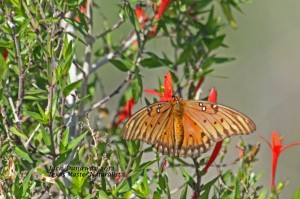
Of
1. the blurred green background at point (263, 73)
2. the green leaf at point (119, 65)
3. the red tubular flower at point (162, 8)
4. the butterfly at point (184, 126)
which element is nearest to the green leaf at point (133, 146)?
the butterfly at point (184, 126)

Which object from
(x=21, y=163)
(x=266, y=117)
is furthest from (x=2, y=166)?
(x=266, y=117)

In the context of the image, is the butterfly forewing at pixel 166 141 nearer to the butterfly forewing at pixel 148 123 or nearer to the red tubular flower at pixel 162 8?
the butterfly forewing at pixel 148 123

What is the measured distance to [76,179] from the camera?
1891mm

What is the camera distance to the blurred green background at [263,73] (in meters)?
7.97

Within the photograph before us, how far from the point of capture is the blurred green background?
7969mm

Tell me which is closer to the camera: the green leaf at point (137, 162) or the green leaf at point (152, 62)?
the green leaf at point (137, 162)

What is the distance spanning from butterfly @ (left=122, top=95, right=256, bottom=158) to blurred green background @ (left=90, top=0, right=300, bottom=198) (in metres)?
5.36

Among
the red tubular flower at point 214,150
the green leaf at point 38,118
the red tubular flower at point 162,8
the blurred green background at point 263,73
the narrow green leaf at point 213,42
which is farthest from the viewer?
the blurred green background at point 263,73

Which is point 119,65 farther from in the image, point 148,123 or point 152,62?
point 148,123

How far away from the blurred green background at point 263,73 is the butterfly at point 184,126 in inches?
211

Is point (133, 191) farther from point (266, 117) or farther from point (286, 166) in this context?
point (266, 117)

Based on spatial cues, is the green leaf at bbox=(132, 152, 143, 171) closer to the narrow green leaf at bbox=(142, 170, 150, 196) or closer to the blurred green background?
the narrow green leaf at bbox=(142, 170, 150, 196)

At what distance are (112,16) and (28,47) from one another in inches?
230

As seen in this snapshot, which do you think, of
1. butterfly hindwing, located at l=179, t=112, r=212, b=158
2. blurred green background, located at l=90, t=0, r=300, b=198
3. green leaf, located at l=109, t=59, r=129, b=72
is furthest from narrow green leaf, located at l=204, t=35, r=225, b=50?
blurred green background, located at l=90, t=0, r=300, b=198
